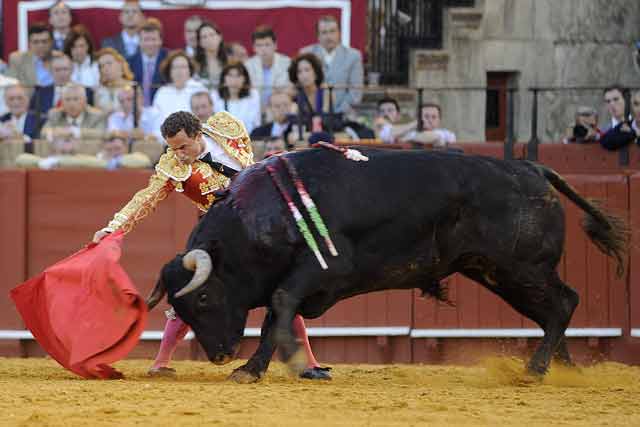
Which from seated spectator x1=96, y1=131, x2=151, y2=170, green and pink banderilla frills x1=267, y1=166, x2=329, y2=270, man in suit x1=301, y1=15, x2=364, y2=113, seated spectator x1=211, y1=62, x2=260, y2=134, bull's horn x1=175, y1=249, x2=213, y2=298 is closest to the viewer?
bull's horn x1=175, y1=249, x2=213, y2=298

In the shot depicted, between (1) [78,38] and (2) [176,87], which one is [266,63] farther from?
(1) [78,38]

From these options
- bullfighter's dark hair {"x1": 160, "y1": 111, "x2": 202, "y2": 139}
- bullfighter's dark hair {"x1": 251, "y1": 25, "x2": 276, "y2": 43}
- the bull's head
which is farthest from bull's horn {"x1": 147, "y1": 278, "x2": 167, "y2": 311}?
bullfighter's dark hair {"x1": 251, "y1": 25, "x2": 276, "y2": 43}

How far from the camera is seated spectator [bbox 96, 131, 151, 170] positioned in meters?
9.80

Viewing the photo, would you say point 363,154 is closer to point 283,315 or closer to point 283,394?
point 283,315

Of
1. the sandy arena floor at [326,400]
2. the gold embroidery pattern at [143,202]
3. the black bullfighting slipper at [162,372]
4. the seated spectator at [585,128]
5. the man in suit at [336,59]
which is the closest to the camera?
the sandy arena floor at [326,400]

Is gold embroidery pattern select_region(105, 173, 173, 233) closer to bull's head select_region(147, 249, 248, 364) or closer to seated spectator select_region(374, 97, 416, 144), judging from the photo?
bull's head select_region(147, 249, 248, 364)

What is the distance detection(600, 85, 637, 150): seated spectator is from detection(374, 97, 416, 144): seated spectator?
138 cm

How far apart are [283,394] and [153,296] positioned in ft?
3.68

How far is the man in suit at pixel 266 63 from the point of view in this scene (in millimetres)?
10961

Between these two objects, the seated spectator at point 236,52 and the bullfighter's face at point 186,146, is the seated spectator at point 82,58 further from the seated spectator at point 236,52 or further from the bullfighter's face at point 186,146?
the bullfighter's face at point 186,146

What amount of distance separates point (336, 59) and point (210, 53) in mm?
991

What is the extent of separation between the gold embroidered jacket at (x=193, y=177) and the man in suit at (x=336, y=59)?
374 centimetres

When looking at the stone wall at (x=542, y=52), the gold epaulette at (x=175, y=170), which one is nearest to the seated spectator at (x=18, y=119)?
the stone wall at (x=542, y=52)

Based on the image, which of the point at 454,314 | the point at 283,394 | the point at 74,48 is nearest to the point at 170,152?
the point at 283,394
